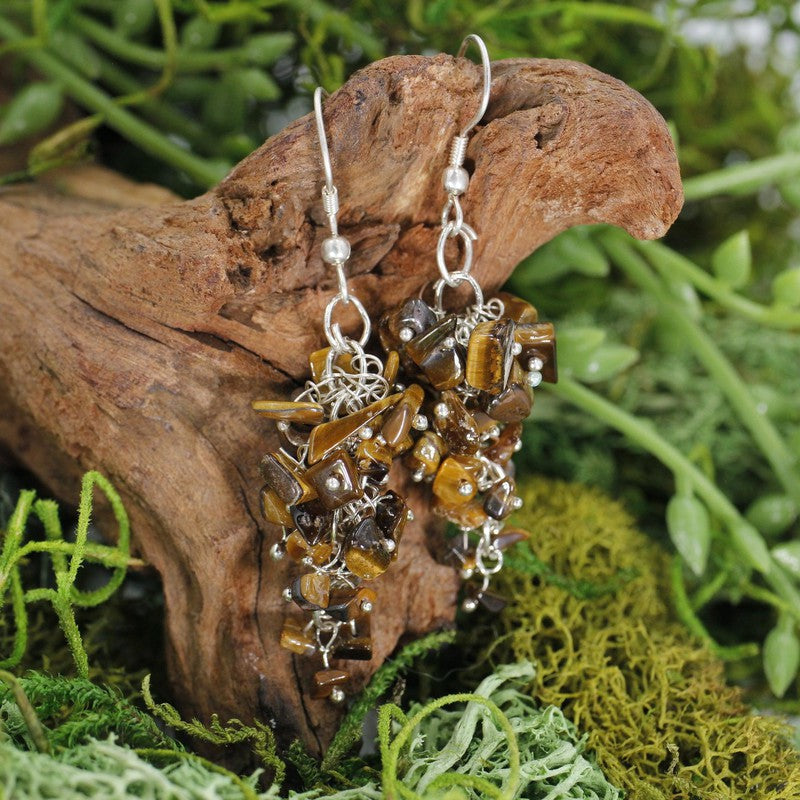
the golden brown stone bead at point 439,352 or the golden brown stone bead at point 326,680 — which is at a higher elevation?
the golden brown stone bead at point 439,352

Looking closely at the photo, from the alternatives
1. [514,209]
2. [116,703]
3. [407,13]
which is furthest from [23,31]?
[116,703]

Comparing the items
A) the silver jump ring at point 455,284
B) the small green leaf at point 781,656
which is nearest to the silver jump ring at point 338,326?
the silver jump ring at point 455,284

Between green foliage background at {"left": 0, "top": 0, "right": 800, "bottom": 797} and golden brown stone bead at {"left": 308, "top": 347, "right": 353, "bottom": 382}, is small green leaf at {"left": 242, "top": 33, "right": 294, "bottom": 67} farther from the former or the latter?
golden brown stone bead at {"left": 308, "top": 347, "right": 353, "bottom": 382}

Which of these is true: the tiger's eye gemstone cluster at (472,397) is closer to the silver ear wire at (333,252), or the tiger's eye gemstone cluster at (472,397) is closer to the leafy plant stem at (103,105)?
the silver ear wire at (333,252)

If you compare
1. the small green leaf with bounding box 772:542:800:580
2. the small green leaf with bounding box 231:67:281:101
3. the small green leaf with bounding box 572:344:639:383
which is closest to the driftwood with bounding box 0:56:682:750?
the small green leaf with bounding box 572:344:639:383

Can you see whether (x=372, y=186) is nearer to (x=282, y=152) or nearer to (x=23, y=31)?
(x=282, y=152)

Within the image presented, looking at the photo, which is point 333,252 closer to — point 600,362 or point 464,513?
point 464,513

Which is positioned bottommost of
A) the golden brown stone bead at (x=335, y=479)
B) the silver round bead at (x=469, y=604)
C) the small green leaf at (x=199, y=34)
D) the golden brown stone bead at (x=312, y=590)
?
the silver round bead at (x=469, y=604)
